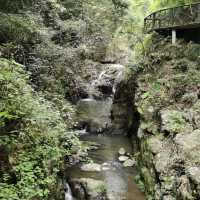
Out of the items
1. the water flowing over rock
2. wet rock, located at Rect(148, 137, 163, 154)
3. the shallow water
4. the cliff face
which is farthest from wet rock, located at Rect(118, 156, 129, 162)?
the water flowing over rock

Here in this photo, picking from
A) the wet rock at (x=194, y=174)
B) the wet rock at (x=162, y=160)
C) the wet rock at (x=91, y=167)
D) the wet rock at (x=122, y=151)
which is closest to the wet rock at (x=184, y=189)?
the wet rock at (x=194, y=174)

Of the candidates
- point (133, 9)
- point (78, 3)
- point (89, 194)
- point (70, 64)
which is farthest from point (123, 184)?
point (133, 9)

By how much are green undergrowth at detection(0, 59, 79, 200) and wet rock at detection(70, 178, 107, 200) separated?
85.3 inches

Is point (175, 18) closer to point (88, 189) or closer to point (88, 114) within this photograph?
point (88, 114)

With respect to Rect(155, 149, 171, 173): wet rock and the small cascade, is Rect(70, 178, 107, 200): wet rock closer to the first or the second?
the small cascade

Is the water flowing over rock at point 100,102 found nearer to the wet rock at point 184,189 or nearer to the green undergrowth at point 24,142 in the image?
the green undergrowth at point 24,142

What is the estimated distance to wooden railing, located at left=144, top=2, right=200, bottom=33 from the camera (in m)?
16.0

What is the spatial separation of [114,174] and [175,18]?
30.0ft

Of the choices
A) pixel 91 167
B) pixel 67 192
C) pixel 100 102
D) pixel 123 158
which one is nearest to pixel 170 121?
pixel 123 158

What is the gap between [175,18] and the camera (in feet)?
57.7

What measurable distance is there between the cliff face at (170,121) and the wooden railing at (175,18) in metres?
0.97

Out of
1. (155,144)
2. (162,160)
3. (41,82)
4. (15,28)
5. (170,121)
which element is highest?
(15,28)

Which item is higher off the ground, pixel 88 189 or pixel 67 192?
pixel 88 189

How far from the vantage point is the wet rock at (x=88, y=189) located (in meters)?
10.8
